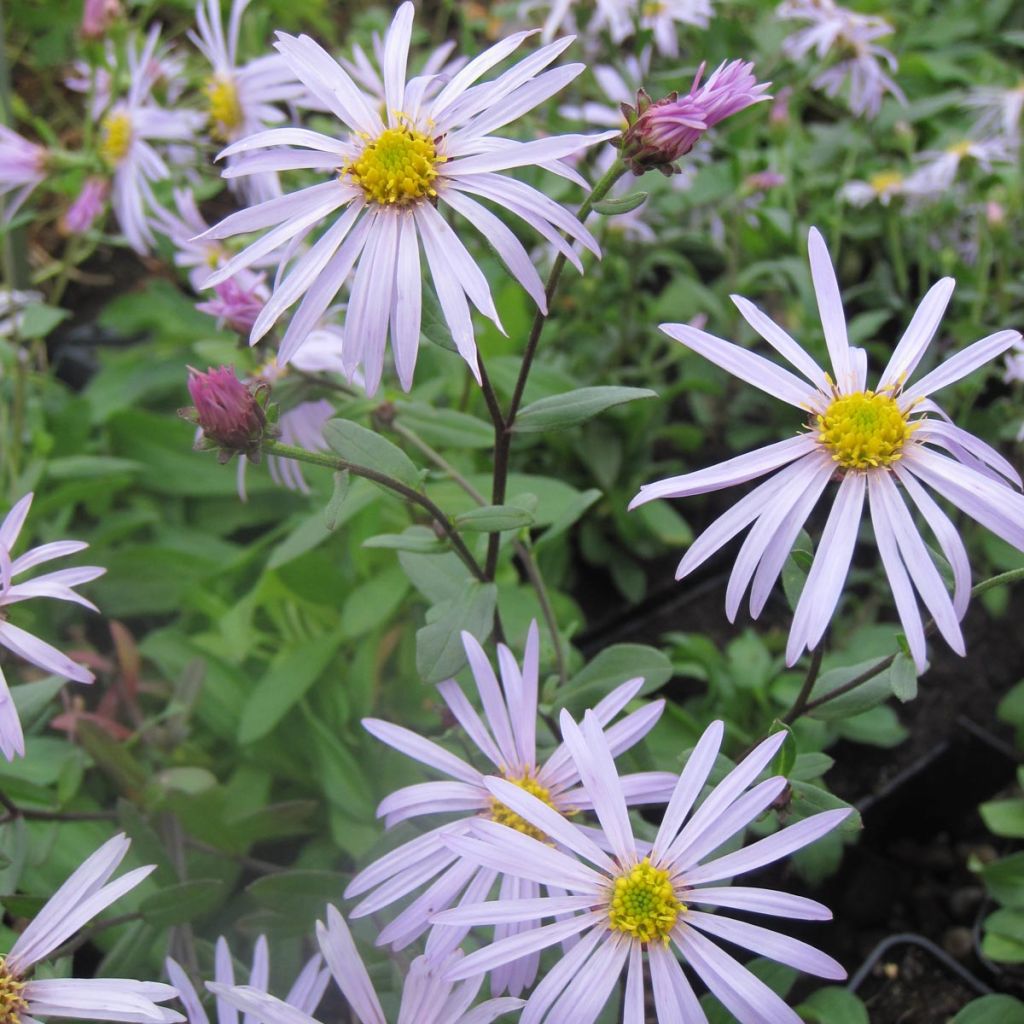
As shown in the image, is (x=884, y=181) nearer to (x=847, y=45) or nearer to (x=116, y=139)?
(x=847, y=45)

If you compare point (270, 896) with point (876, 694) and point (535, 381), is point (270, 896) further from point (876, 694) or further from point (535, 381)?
point (535, 381)

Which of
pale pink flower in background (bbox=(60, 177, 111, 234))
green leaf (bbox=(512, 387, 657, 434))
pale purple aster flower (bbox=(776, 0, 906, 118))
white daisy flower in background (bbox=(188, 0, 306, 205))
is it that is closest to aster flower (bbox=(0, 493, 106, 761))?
green leaf (bbox=(512, 387, 657, 434))

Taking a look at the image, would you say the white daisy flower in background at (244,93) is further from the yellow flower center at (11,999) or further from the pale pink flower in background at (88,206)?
the yellow flower center at (11,999)

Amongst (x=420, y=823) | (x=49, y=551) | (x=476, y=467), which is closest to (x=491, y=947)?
(x=420, y=823)

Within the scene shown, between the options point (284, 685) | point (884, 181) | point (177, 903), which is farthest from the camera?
point (884, 181)

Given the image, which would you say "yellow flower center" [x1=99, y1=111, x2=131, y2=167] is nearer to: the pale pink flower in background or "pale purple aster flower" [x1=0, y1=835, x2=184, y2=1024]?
the pale pink flower in background

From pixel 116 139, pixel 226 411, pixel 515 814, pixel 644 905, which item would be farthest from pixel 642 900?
pixel 116 139
